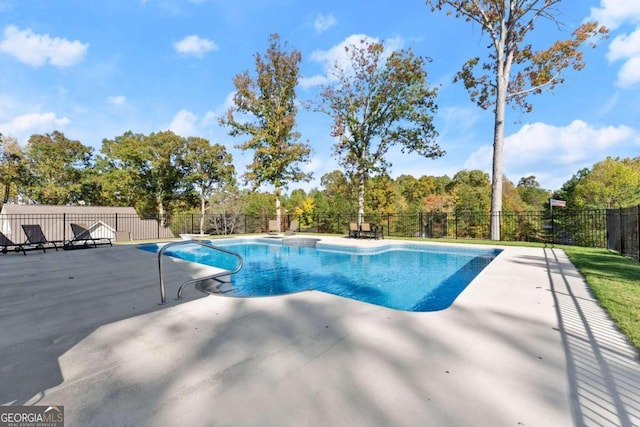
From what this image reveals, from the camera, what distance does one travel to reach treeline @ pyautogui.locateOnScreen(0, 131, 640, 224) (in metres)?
22.3

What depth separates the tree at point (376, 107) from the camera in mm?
15043

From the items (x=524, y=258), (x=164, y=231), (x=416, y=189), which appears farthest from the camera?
(x=416, y=189)

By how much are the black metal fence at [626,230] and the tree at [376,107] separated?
28.1ft

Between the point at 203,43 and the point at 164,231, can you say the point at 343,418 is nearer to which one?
the point at 203,43

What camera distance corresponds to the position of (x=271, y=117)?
56.9ft

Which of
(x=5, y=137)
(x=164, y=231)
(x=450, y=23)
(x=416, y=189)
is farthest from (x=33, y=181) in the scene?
(x=416, y=189)

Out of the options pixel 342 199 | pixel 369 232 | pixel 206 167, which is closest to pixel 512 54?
pixel 369 232

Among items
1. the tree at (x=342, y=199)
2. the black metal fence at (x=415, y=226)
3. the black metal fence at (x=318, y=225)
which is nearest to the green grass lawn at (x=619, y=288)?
the black metal fence at (x=318, y=225)

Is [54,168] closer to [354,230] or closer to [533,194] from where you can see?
[354,230]

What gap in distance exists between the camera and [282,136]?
1736 cm

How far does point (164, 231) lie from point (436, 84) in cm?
2161

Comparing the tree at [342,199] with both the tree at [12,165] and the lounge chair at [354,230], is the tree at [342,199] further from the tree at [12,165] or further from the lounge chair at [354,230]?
the tree at [12,165]

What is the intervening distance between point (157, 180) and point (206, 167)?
4.34 m

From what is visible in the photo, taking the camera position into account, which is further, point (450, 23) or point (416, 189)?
point (416, 189)
